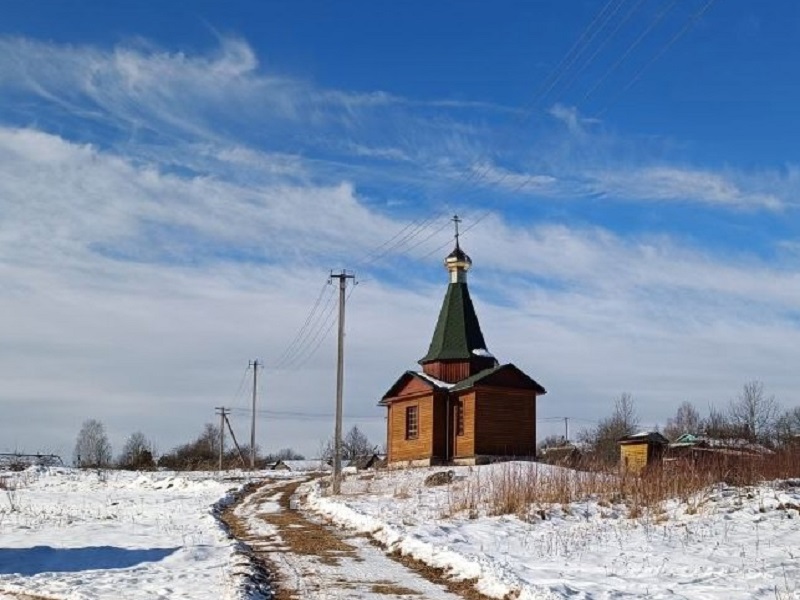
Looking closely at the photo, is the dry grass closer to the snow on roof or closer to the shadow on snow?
the shadow on snow

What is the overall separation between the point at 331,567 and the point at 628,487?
25.3 feet

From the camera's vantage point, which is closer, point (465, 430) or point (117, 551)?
point (117, 551)

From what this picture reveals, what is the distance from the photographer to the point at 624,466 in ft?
61.3

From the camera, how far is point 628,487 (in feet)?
55.1

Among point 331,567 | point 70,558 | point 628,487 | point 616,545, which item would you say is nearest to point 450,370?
point 628,487

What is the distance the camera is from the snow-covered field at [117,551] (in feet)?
31.6

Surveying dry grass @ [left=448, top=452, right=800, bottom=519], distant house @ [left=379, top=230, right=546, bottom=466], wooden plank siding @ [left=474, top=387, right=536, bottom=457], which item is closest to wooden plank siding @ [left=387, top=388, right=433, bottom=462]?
distant house @ [left=379, top=230, right=546, bottom=466]

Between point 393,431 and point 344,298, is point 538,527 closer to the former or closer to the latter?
point 344,298

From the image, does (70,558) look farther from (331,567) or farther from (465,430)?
(465,430)

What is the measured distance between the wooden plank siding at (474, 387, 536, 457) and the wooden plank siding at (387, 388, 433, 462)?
241cm

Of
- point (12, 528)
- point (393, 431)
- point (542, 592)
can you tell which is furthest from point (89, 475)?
point (542, 592)

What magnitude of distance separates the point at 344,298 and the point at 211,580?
63.7 ft

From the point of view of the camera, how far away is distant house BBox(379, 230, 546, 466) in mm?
33312

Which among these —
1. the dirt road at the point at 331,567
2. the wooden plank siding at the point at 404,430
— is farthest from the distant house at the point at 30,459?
the dirt road at the point at 331,567
